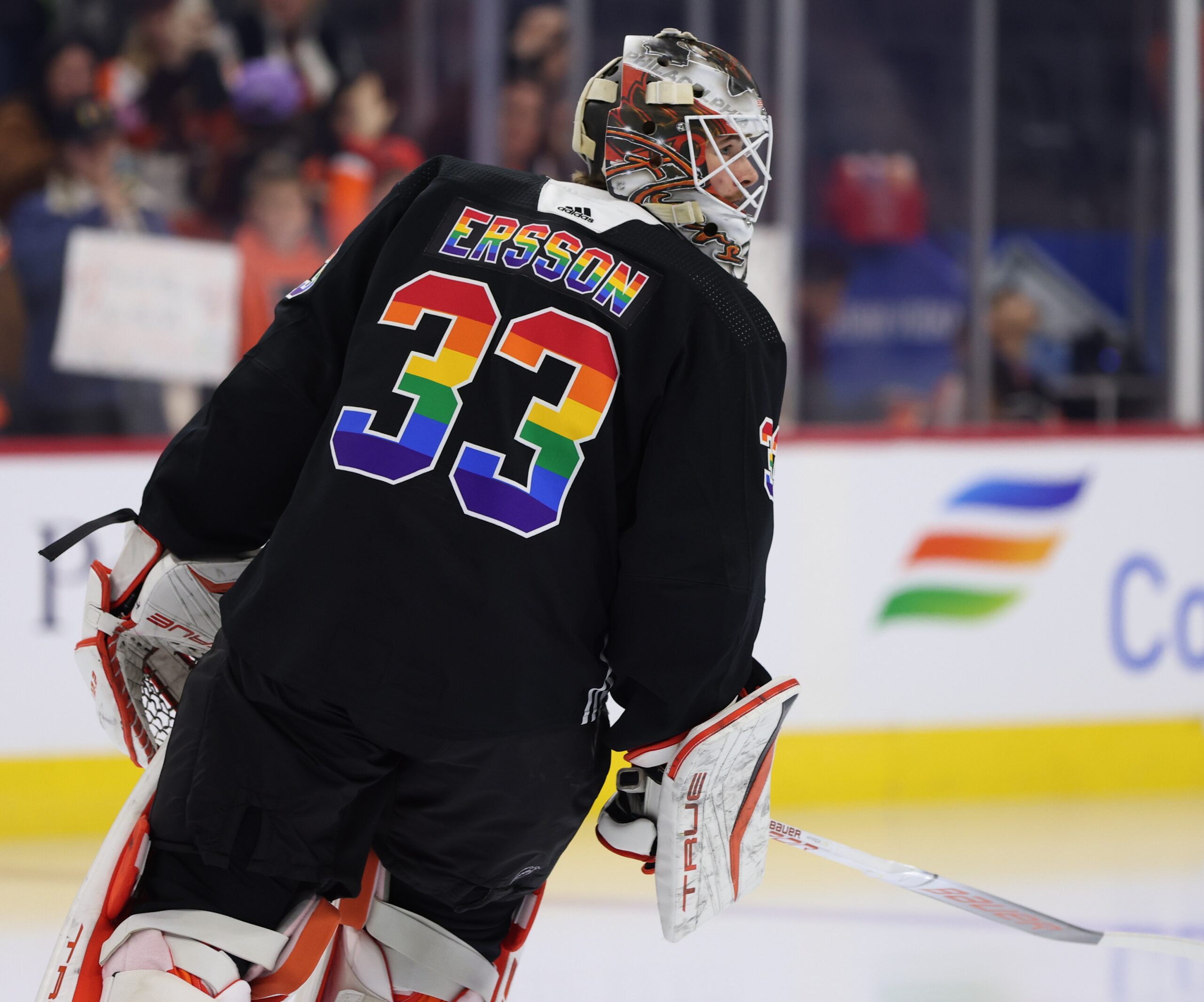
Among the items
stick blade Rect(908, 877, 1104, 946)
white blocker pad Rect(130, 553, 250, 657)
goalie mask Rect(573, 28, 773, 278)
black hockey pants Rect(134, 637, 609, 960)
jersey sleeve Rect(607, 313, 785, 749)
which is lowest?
stick blade Rect(908, 877, 1104, 946)

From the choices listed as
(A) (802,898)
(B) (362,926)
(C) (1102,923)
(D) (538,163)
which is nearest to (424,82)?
(D) (538,163)

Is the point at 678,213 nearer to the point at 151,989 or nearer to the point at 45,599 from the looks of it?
the point at 151,989

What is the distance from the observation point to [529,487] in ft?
4.16

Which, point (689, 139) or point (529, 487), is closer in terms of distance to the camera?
point (529, 487)

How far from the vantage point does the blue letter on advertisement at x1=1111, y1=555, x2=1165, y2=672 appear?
3.44 metres

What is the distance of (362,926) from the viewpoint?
4.98 ft

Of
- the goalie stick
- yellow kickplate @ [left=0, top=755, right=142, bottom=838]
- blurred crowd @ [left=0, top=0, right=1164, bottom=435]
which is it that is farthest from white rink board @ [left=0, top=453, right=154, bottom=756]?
the goalie stick

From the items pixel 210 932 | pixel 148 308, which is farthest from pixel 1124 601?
pixel 148 308

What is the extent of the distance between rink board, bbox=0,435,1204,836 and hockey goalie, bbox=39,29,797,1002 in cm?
188

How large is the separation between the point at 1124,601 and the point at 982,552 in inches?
15.7

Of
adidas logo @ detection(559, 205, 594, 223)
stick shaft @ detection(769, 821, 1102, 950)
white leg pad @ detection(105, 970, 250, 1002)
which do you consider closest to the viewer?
white leg pad @ detection(105, 970, 250, 1002)

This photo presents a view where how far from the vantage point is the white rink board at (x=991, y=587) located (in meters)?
3.31

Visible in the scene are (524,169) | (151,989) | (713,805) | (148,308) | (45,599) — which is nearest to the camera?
(151,989)

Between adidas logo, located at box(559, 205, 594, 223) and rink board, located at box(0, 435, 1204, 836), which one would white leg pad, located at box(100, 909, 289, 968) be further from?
rink board, located at box(0, 435, 1204, 836)
